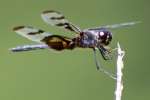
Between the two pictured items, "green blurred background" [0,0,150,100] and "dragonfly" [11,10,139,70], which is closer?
"dragonfly" [11,10,139,70]

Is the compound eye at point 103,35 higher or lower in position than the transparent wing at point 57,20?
lower

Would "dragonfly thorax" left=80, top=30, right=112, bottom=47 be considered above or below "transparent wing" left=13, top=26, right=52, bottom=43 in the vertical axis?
Result: below

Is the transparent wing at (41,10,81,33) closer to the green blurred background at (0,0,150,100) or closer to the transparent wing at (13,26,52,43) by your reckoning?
the transparent wing at (13,26,52,43)

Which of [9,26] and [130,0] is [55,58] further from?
[130,0]

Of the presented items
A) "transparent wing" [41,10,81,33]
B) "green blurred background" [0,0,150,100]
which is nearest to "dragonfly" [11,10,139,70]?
"transparent wing" [41,10,81,33]

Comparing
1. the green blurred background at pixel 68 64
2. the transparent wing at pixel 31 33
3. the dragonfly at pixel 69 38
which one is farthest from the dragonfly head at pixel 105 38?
the green blurred background at pixel 68 64

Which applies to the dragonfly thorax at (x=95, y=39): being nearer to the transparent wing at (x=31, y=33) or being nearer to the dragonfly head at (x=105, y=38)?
the dragonfly head at (x=105, y=38)

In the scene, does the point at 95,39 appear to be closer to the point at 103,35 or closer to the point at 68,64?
the point at 103,35

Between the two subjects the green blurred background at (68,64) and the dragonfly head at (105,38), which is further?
the green blurred background at (68,64)
